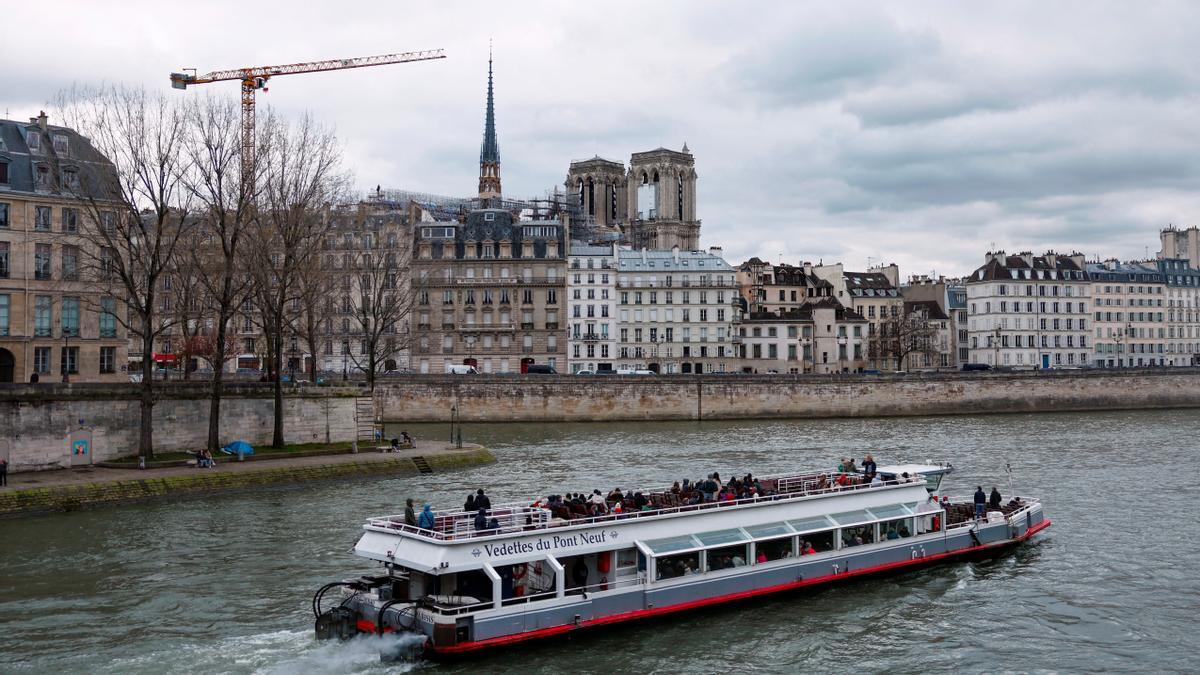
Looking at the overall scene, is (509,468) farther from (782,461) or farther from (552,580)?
(552,580)

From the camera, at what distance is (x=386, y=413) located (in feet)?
255

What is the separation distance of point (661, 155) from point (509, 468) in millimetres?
112566

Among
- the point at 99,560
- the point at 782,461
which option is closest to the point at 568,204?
the point at 782,461

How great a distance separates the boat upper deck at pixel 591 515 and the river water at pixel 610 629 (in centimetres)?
237

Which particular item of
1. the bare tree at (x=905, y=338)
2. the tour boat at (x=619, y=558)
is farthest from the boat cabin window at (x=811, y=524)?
the bare tree at (x=905, y=338)

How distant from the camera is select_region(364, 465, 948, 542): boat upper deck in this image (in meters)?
21.8

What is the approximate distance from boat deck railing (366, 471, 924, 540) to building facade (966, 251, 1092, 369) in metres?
81.3

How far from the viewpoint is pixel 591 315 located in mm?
94562

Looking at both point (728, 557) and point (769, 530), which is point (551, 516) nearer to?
point (728, 557)

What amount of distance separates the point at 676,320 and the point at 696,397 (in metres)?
17.3

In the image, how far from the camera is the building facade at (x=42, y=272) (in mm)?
45531

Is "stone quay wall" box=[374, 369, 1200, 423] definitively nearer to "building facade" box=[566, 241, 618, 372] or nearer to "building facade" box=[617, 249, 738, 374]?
"building facade" box=[617, 249, 738, 374]

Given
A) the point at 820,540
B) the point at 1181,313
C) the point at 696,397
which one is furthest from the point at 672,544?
the point at 1181,313

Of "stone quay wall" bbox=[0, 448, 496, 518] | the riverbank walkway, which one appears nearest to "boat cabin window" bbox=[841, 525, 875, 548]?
"stone quay wall" bbox=[0, 448, 496, 518]
